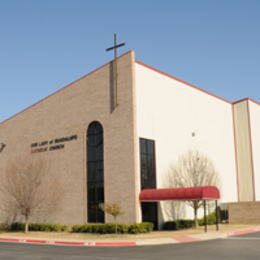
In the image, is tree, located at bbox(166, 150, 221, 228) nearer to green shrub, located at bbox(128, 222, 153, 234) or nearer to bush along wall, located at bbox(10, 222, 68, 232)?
green shrub, located at bbox(128, 222, 153, 234)

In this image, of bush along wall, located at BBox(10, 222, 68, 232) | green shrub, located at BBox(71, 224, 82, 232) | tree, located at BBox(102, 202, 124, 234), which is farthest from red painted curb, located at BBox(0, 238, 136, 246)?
bush along wall, located at BBox(10, 222, 68, 232)

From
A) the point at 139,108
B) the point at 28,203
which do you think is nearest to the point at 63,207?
the point at 28,203

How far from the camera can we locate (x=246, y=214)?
3809 cm

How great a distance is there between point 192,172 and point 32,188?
14514 millimetres

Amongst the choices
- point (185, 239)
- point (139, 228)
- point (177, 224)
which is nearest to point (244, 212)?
point (177, 224)

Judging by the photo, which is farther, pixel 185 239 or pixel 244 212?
pixel 244 212

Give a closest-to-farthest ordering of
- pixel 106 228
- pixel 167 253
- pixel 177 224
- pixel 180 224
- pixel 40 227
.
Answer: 1. pixel 167 253
2. pixel 106 228
3. pixel 177 224
4. pixel 180 224
5. pixel 40 227

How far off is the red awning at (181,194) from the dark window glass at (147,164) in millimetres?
1206

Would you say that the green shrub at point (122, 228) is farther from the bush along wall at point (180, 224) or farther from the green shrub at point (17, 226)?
the green shrub at point (17, 226)

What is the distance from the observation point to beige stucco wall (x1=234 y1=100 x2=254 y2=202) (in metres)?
43.9

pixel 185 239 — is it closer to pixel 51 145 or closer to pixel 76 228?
pixel 76 228

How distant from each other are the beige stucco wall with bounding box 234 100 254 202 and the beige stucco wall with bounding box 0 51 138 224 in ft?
61.4

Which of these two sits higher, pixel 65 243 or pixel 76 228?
pixel 76 228

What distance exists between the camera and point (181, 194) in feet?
94.4
